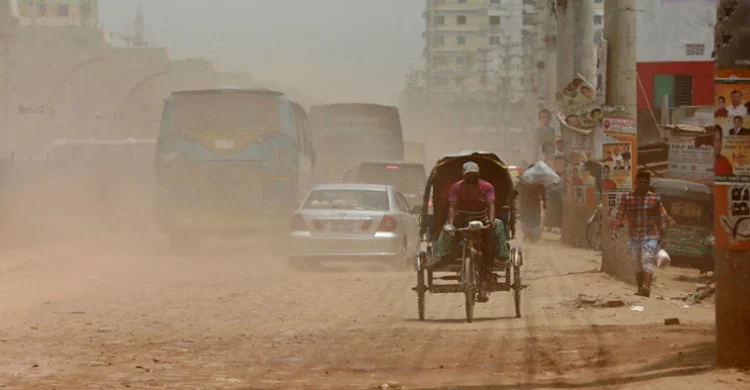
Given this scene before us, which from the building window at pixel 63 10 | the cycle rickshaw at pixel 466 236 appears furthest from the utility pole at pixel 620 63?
the building window at pixel 63 10

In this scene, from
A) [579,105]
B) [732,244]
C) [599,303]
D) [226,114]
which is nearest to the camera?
[732,244]

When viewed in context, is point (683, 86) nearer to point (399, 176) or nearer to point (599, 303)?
point (399, 176)

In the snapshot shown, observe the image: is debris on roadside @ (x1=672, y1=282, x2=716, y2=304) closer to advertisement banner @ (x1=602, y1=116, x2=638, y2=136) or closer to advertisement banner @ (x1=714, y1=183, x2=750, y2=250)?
advertisement banner @ (x1=602, y1=116, x2=638, y2=136)

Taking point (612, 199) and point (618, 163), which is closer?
point (618, 163)

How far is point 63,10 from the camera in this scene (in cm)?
17862

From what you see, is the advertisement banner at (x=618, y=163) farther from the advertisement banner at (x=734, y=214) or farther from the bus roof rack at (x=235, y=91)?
the advertisement banner at (x=734, y=214)

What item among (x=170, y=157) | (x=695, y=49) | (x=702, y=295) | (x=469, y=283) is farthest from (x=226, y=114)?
(x=695, y=49)

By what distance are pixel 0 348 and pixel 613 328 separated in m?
5.66

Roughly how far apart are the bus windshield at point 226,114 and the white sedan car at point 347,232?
16.9 ft

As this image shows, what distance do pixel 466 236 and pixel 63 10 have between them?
168 m

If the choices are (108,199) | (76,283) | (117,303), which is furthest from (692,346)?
(108,199)

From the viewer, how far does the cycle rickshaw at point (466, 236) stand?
15812 mm

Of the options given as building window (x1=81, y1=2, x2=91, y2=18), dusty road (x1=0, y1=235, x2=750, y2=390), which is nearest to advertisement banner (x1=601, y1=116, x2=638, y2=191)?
dusty road (x1=0, y1=235, x2=750, y2=390)

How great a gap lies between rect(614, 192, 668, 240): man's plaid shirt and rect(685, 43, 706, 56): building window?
129ft
